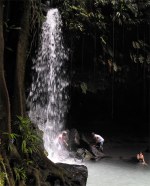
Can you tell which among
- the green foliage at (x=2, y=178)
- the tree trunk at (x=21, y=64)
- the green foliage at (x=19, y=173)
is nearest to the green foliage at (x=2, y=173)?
the green foliage at (x=2, y=178)

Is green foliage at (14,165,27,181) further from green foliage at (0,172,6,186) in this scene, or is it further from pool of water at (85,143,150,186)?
pool of water at (85,143,150,186)

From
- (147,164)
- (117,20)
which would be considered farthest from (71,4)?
(147,164)

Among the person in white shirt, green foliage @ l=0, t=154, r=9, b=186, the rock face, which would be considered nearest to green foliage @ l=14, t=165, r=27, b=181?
green foliage @ l=0, t=154, r=9, b=186

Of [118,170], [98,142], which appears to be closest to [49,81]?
[98,142]

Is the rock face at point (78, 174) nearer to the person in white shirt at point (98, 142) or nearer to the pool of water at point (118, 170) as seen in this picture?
the pool of water at point (118, 170)

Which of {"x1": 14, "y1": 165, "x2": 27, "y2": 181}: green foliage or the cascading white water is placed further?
the cascading white water

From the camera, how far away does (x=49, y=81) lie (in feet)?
42.0

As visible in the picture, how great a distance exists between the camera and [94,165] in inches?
416

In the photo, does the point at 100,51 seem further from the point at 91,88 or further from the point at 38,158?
the point at 38,158

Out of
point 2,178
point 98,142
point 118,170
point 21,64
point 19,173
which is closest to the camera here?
point 2,178

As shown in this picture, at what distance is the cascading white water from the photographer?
12.2m

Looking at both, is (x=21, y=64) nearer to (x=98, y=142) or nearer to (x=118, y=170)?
(x=118, y=170)

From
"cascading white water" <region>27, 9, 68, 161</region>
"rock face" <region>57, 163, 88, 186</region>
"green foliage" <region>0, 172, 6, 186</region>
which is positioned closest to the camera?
"green foliage" <region>0, 172, 6, 186</region>

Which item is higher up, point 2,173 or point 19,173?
point 2,173
